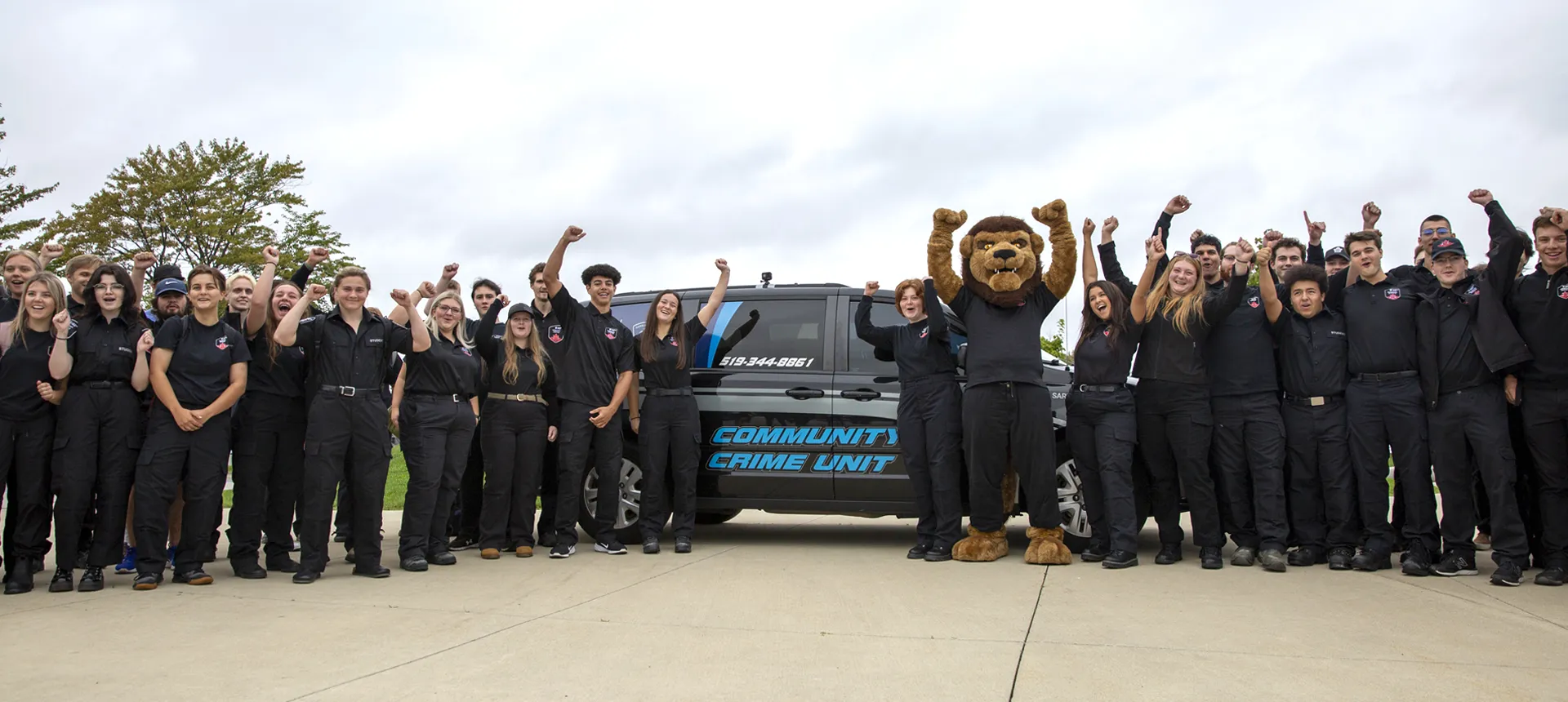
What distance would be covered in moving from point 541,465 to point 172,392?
87.0 inches

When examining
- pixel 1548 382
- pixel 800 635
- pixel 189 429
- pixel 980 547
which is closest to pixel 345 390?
pixel 189 429

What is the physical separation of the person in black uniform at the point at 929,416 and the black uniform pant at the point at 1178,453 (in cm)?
109

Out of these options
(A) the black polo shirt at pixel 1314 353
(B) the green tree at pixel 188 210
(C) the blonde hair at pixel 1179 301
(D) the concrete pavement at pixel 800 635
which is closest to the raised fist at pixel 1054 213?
(C) the blonde hair at pixel 1179 301

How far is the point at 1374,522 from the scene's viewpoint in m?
5.97

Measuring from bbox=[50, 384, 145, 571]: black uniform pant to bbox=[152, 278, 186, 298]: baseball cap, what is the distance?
640mm

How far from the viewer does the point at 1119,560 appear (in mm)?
6055

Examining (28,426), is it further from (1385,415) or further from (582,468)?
(1385,415)

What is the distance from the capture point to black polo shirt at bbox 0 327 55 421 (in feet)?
17.5

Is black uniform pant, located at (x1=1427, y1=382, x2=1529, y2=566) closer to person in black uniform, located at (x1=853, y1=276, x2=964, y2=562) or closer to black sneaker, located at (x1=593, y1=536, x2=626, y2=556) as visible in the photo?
person in black uniform, located at (x1=853, y1=276, x2=964, y2=562)

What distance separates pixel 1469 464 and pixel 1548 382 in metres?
0.56

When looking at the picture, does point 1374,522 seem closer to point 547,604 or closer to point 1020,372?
point 1020,372

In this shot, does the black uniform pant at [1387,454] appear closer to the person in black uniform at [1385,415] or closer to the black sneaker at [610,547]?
the person in black uniform at [1385,415]

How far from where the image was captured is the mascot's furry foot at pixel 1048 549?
6.18 meters

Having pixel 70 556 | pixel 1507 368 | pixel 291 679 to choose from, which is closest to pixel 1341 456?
pixel 1507 368
